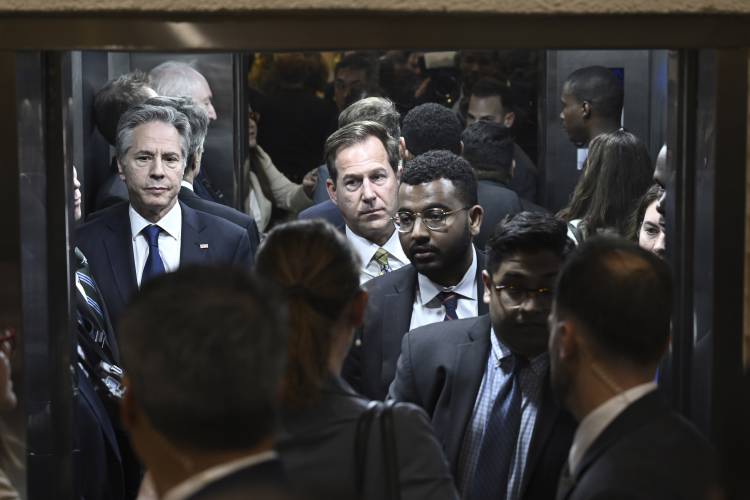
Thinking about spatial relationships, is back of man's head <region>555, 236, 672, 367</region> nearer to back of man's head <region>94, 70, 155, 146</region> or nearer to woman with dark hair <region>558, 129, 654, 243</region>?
woman with dark hair <region>558, 129, 654, 243</region>

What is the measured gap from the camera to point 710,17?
2391mm

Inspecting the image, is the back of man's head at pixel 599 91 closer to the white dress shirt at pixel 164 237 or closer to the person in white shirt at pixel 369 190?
the person in white shirt at pixel 369 190

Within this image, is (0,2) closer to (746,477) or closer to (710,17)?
(710,17)

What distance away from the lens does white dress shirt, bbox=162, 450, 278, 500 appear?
1569mm

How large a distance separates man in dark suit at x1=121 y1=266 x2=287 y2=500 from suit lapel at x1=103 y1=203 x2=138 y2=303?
2.94 meters

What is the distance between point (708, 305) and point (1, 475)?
139 centimetres

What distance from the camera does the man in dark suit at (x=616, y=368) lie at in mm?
2109

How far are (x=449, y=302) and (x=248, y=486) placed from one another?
253 centimetres

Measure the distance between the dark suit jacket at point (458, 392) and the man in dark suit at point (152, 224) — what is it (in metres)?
1.57

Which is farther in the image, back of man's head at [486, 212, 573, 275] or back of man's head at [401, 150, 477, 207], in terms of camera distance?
back of man's head at [401, 150, 477, 207]

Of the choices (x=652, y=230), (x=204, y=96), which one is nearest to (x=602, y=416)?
(x=652, y=230)

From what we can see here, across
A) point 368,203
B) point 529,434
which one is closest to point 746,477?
point 529,434

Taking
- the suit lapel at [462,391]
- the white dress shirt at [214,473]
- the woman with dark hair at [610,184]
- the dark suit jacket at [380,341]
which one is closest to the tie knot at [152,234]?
the dark suit jacket at [380,341]

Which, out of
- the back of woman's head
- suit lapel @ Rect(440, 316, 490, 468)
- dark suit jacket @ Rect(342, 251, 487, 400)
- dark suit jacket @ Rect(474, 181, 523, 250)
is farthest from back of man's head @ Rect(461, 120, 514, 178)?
the back of woman's head
